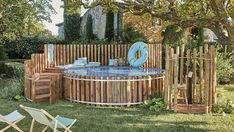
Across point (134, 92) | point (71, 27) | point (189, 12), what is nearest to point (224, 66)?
point (189, 12)

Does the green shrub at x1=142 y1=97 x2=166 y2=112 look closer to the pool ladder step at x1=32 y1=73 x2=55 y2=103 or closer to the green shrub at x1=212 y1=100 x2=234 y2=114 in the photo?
the green shrub at x1=212 y1=100 x2=234 y2=114

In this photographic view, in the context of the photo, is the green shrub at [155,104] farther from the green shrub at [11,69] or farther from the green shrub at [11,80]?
the green shrub at [11,69]

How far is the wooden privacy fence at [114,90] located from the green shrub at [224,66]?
17.9 feet

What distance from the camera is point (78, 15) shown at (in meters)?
32.4

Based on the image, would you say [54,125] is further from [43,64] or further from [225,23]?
[43,64]

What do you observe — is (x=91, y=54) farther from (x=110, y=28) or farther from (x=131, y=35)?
(x=110, y=28)

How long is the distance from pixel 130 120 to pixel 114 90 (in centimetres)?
230

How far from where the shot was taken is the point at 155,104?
1142cm

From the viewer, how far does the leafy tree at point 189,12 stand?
12.6 metres

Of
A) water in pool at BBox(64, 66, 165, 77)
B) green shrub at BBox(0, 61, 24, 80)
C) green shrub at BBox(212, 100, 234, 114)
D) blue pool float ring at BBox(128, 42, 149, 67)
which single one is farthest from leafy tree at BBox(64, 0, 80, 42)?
green shrub at BBox(212, 100, 234, 114)

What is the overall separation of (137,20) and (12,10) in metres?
9.00

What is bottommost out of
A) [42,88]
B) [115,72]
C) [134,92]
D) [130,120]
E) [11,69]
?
A: [130,120]

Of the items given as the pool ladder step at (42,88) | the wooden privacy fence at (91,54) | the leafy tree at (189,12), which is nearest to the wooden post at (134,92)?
the pool ladder step at (42,88)

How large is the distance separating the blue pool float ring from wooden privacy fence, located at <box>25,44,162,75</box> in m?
0.72
